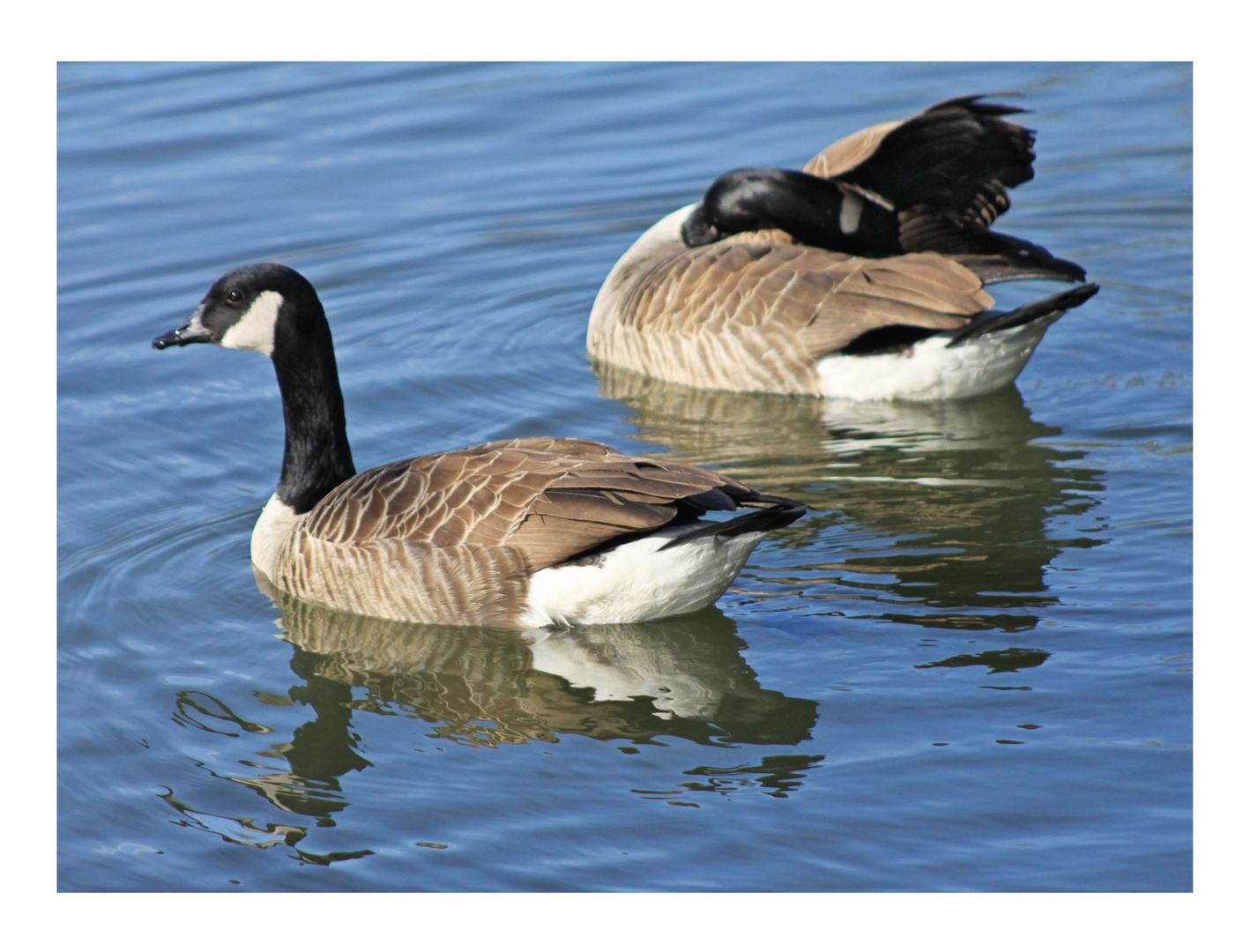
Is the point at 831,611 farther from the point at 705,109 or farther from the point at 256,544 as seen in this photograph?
the point at 705,109

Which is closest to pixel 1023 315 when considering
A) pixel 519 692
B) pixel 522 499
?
Answer: pixel 522 499

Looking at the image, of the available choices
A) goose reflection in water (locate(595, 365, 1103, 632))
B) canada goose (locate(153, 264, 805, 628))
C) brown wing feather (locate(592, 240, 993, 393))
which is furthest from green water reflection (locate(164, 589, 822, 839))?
brown wing feather (locate(592, 240, 993, 393))

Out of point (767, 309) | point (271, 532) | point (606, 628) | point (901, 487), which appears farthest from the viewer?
point (767, 309)

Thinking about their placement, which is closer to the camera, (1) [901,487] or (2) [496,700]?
(2) [496,700]

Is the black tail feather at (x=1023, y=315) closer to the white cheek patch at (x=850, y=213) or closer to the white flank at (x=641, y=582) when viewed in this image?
the white cheek patch at (x=850, y=213)

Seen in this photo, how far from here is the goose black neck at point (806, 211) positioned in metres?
10.5

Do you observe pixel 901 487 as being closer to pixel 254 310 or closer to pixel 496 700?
pixel 496 700

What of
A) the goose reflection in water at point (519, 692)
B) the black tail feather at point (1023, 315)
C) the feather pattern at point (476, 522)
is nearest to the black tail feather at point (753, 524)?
the feather pattern at point (476, 522)

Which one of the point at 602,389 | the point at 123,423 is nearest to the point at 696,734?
the point at 602,389

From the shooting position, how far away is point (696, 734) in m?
6.33

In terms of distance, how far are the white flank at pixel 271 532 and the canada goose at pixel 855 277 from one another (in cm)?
366

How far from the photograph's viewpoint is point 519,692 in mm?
6773

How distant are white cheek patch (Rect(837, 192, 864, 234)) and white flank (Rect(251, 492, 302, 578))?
15.8ft

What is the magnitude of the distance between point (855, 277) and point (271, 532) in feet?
14.8
